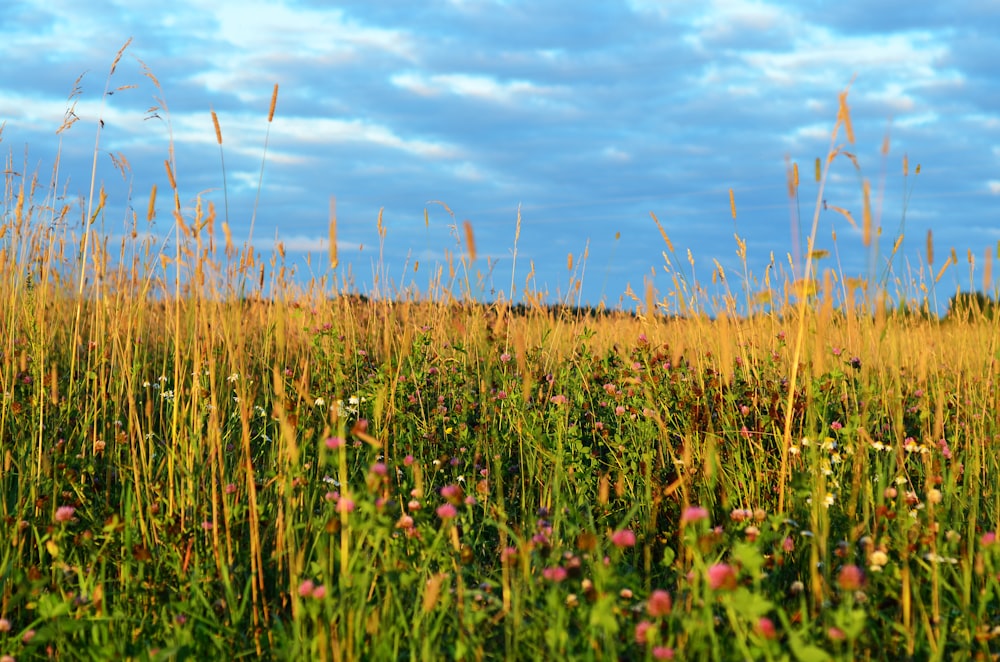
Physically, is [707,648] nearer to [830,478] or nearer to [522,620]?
[522,620]

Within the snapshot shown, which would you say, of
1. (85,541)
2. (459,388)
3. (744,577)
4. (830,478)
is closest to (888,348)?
(830,478)

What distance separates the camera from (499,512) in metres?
2.20

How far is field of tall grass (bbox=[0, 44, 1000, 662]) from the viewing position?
68.9 inches

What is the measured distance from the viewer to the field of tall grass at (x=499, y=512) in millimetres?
1750

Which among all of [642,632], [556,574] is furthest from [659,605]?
[556,574]

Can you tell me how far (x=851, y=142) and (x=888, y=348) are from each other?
2393 millimetres

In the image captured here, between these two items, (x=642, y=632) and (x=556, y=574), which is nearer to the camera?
(x=642, y=632)

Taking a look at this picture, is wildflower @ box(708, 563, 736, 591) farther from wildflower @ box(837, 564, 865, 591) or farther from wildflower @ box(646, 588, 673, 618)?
wildflower @ box(837, 564, 865, 591)

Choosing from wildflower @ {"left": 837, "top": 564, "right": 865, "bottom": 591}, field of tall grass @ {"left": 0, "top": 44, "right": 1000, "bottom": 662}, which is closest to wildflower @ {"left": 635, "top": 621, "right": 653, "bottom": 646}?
field of tall grass @ {"left": 0, "top": 44, "right": 1000, "bottom": 662}

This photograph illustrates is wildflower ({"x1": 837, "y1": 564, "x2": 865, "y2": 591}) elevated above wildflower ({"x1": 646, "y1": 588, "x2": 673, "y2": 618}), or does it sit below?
above

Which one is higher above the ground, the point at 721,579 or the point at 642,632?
the point at 721,579

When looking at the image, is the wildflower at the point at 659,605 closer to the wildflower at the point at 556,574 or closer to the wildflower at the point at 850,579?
the wildflower at the point at 556,574

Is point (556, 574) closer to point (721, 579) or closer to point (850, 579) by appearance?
point (721, 579)

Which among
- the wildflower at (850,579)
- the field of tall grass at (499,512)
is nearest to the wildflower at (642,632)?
the field of tall grass at (499,512)
